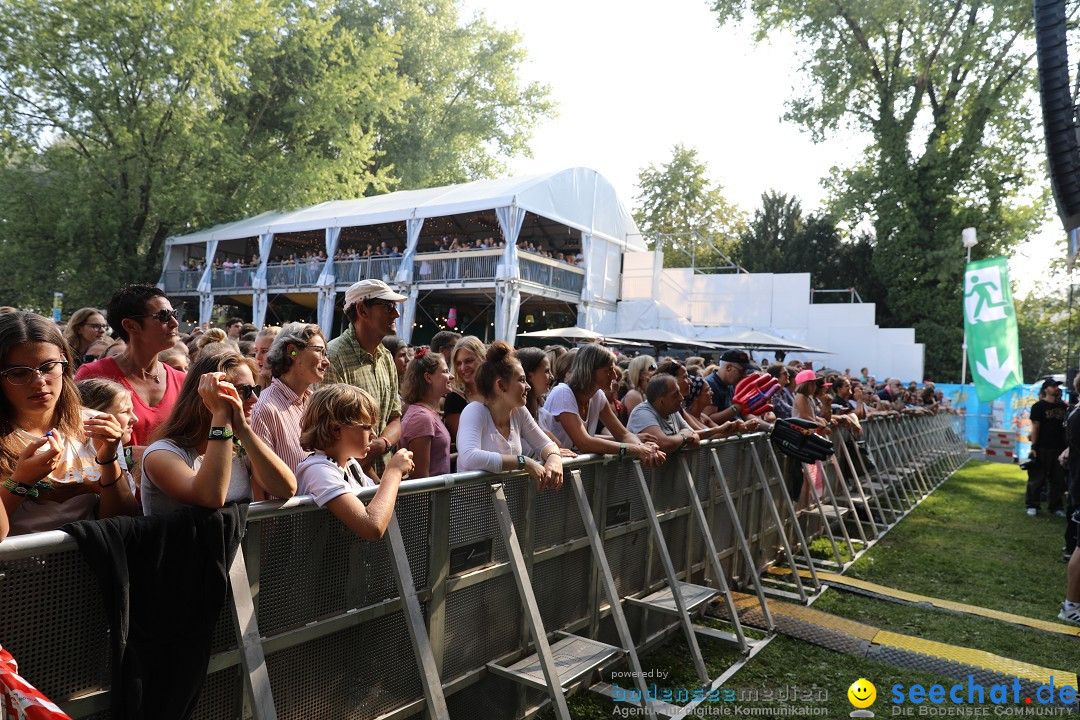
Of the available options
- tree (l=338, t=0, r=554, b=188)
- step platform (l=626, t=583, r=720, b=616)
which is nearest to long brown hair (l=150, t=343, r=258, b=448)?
step platform (l=626, t=583, r=720, b=616)

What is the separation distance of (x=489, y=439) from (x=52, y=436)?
6.83ft

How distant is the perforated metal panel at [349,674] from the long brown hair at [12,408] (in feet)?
3.24

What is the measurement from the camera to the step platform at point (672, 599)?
435cm

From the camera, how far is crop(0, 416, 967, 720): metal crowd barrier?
188cm

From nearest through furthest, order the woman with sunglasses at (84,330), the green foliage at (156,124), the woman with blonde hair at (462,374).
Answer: the woman with blonde hair at (462,374)
the woman with sunglasses at (84,330)
the green foliage at (156,124)

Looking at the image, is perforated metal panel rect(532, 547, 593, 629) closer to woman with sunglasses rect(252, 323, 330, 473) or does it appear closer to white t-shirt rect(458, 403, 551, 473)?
white t-shirt rect(458, 403, 551, 473)

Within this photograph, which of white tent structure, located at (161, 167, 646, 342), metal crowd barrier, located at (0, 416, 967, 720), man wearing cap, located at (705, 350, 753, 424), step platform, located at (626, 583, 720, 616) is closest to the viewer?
metal crowd barrier, located at (0, 416, 967, 720)

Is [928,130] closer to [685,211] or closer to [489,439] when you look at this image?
[685,211]

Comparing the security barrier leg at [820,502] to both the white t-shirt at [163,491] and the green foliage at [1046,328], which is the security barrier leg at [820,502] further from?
the green foliage at [1046,328]

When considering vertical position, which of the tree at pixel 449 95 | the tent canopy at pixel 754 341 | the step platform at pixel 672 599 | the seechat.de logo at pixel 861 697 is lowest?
the seechat.de logo at pixel 861 697

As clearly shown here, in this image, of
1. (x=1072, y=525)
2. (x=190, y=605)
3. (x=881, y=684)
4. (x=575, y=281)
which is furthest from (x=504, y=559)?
(x=575, y=281)

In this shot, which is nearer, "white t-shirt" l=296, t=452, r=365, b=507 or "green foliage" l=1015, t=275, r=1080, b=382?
"white t-shirt" l=296, t=452, r=365, b=507

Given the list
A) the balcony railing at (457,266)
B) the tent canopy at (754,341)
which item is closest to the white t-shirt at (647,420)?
the tent canopy at (754,341)

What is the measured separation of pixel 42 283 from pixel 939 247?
34907mm
